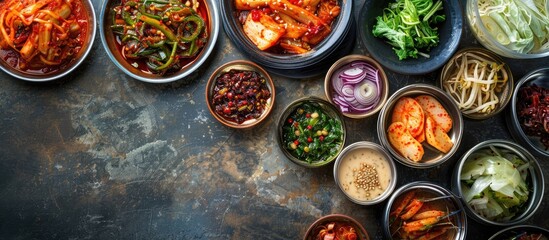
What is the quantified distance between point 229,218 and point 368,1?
6.04 feet

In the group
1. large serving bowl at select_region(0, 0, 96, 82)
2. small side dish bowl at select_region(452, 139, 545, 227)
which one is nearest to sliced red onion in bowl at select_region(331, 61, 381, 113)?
small side dish bowl at select_region(452, 139, 545, 227)

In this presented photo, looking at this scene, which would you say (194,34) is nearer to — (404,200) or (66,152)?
(66,152)

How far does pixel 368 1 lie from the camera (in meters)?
3.21

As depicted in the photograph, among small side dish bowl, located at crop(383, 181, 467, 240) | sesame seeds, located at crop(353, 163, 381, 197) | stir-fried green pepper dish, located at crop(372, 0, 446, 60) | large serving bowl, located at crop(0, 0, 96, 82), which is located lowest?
small side dish bowl, located at crop(383, 181, 467, 240)

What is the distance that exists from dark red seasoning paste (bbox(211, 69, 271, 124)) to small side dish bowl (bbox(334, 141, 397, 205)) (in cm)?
70

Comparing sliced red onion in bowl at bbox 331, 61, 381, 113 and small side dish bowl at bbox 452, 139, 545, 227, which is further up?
sliced red onion in bowl at bbox 331, 61, 381, 113

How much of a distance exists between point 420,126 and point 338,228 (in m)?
0.91

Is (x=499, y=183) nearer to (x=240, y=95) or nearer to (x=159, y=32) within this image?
(x=240, y=95)

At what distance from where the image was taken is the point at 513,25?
329 cm

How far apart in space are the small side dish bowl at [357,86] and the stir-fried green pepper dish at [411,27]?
0.70 feet

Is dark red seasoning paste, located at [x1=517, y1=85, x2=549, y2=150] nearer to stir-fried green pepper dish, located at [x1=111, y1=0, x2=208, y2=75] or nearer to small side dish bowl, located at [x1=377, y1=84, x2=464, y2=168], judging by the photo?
small side dish bowl, located at [x1=377, y1=84, x2=464, y2=168]

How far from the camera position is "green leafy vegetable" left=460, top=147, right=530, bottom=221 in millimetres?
3229

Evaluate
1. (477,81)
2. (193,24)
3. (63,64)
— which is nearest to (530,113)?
(477,81)

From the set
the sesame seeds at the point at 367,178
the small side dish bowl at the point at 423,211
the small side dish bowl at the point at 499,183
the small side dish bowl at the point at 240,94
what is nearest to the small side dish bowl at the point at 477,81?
the small side dish bowl at the point at 499,183
